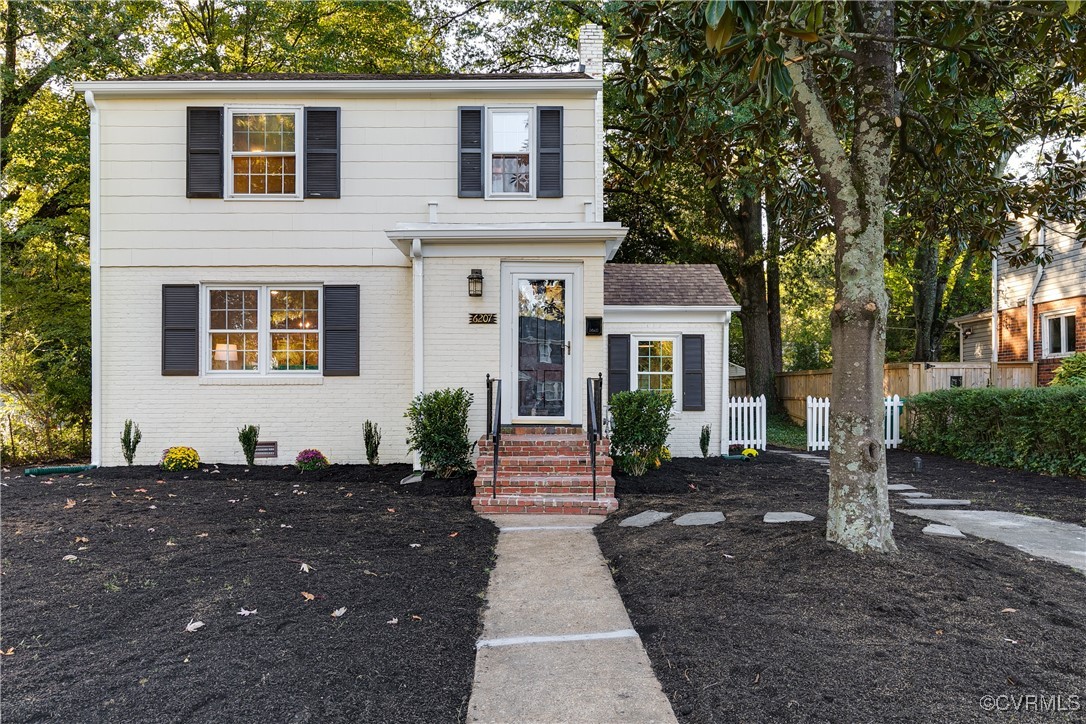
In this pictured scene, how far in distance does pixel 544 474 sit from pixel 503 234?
298 centimetres

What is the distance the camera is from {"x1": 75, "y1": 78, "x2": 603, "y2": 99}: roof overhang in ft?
28.2

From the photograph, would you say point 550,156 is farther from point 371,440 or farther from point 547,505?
point 547,505

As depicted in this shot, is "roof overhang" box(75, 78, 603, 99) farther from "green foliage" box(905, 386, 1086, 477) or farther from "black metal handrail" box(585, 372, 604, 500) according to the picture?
"green foliage" box(905, 386, 1086, 477)

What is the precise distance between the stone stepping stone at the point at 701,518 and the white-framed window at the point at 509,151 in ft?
16.8

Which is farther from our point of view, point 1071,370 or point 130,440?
point 1071,370

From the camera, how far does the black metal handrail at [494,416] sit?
6.80 metres

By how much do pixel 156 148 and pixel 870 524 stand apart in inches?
378

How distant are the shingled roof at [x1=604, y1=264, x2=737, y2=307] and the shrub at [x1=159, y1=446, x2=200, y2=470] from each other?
647cm

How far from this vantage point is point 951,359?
24875 mm

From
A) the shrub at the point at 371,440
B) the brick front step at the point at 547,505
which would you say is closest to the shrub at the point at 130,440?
the shrub at the point at 371,440

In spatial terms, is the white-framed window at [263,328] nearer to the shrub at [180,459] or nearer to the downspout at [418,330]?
the shrub at [180,459]

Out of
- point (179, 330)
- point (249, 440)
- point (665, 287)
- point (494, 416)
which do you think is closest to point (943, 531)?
point (494, 416)

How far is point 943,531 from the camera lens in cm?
474

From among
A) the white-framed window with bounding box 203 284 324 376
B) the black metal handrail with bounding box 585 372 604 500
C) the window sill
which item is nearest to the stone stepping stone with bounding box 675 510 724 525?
the black metal handrail with bounding box 585 372 604 500
